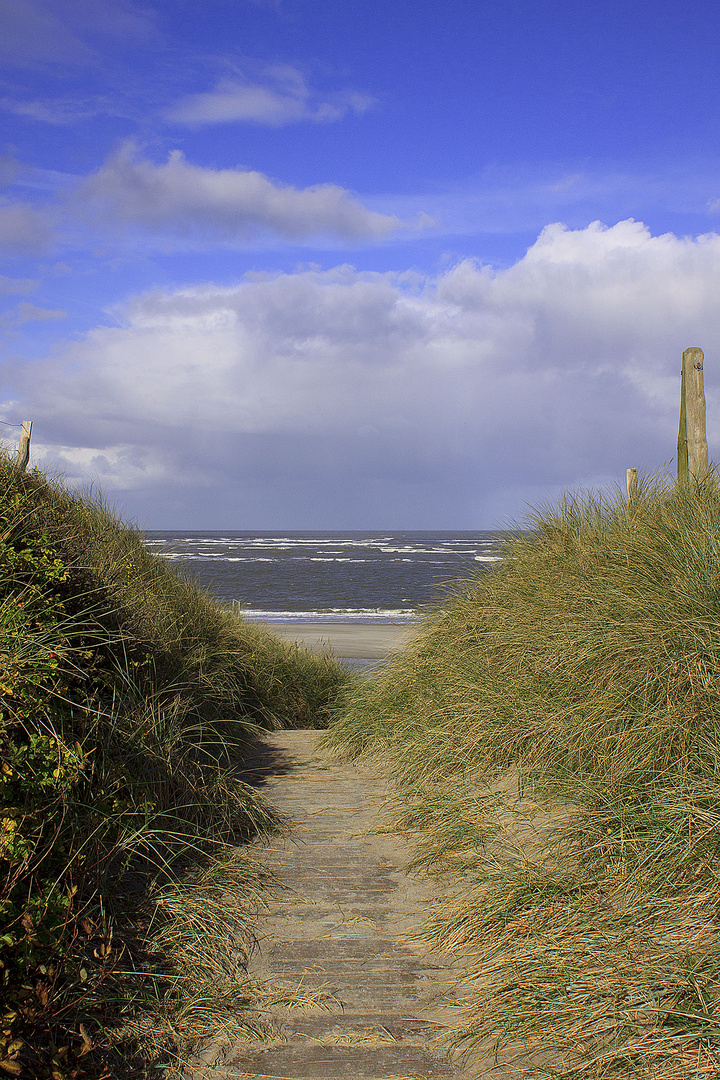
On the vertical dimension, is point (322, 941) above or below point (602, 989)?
below

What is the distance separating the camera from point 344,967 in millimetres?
3164

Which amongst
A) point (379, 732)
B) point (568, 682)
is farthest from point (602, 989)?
point (379, 732)

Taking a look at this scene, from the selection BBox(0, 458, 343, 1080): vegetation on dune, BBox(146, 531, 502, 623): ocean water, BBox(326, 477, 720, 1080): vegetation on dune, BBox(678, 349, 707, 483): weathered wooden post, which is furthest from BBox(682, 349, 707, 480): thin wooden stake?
BBox(146, 531, 502, 623): ocean water

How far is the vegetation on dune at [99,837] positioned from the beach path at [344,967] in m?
0.18

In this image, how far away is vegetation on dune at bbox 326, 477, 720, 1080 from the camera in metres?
2.61

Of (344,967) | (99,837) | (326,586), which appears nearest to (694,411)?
(344,967)

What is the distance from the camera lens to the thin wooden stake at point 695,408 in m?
7.60

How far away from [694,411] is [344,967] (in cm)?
668

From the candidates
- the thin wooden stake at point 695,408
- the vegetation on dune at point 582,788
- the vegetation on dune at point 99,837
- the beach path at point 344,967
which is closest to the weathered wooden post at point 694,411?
the thin wooden stake at point 695,408

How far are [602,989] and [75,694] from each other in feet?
8.39

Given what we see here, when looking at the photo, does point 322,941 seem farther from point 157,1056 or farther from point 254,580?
point 254,580

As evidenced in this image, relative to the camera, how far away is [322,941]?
11.1 feet

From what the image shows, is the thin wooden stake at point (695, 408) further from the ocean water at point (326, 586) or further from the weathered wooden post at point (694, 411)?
the ocean water at point (326, 586)

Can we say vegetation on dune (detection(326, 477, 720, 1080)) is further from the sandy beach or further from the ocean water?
the sandy beach
